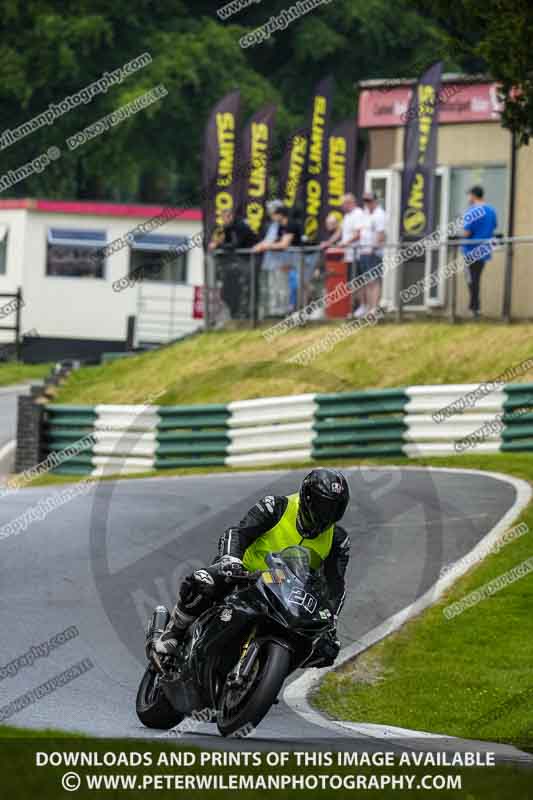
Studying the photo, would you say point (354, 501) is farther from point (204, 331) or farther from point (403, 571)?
point (204, 331)

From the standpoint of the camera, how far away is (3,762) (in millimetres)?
7605

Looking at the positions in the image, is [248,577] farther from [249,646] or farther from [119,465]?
[119,465]

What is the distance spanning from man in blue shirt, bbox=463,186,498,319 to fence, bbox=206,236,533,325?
0.29 ft

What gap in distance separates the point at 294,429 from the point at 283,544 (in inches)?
531

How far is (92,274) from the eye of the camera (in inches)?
1703

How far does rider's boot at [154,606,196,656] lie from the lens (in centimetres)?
985

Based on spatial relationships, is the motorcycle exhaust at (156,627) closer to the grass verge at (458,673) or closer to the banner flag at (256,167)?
the grass verge at (458,673)

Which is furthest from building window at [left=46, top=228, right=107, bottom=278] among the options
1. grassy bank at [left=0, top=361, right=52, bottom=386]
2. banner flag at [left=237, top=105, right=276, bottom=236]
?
banner flag at [left=237, top=105, right=276, bottom=236]

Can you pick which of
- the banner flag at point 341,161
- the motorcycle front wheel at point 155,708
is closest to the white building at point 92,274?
the banner flag at point 341,161

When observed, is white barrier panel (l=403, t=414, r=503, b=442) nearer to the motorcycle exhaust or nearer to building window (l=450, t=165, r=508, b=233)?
building window (l=450, t=165, r=508, b=233)

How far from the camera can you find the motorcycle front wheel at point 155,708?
32.3 ft

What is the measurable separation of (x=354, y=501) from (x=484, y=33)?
16.0 feet

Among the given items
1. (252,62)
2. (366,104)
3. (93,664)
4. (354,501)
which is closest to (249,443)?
(354,501)

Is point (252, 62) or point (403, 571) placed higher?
point (252, 62)
